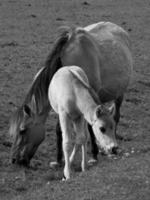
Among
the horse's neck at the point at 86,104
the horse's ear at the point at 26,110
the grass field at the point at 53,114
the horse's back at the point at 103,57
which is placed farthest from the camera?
the horse's back at the point at 103,57

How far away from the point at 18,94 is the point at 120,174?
5949mm

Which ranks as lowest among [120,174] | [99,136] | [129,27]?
[129,27]

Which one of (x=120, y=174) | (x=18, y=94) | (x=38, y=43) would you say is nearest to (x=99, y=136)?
(x=120, y=174)

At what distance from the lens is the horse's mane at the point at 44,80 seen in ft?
29.6

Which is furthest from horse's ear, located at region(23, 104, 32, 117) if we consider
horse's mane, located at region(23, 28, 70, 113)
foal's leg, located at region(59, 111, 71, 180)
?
foal's leg, located at region(59, 111, 71, 180)

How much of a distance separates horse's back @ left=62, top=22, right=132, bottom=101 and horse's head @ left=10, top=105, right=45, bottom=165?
109cm

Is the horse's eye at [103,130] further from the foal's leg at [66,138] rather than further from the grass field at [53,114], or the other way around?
the foal's leg at [66,138]

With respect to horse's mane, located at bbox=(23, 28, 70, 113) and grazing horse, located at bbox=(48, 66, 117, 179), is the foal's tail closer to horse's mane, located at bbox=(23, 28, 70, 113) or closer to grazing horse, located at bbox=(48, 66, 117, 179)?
horse's mane, located at bbox=(23, 28, 70, 113)

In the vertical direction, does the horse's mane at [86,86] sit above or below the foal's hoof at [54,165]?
above

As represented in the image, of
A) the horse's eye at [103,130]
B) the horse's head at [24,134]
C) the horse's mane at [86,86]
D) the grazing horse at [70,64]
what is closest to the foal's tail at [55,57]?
the grazing horse at [70,64]

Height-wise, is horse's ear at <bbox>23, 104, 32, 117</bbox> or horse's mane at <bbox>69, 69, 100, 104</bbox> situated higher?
horse's mane at <bbox>69, 69, 100, 104</bbox>

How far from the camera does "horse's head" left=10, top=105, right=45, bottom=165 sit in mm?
8914

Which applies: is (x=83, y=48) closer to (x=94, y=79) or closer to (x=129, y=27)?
(x=94, y=79)

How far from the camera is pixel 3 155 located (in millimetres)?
9461
